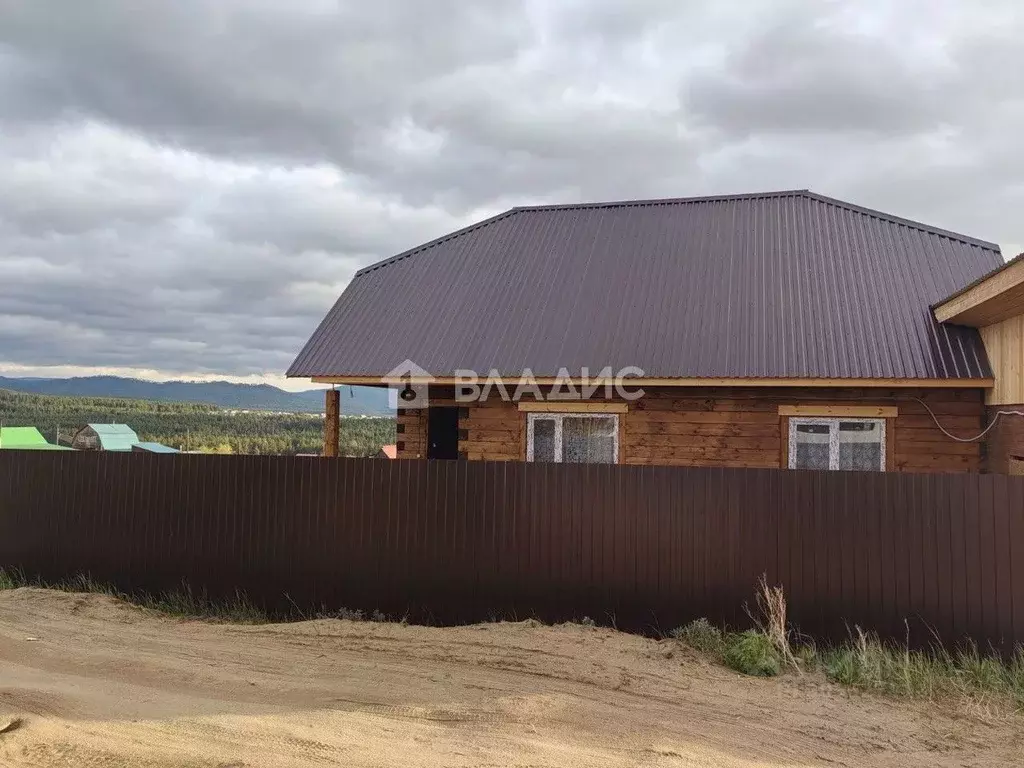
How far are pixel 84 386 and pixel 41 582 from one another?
6991 inches

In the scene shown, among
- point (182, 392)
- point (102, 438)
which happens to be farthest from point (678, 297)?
point (182, 392)

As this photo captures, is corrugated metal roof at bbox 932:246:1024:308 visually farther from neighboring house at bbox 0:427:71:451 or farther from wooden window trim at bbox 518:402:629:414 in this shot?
neighboring house at bbox 0:427:71:451

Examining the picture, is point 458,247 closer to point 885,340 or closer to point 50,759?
point 885,340

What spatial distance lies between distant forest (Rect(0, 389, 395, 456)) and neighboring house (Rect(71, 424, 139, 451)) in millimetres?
11896

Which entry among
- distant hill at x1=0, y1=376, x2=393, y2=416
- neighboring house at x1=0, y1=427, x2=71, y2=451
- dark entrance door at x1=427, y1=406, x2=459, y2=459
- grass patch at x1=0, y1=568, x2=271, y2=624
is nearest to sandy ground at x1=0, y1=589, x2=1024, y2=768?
grass patch at x1=0, y1=568, x2=271, y2=624

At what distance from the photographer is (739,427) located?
433 inches

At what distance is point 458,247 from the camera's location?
15492mm

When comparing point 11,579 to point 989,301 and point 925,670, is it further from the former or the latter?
point 989,301

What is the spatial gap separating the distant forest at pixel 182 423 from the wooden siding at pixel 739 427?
131 feet

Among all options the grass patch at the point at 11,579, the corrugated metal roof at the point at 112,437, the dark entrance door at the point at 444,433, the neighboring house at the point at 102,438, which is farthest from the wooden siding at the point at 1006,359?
the neighboring house at the point at 102,438

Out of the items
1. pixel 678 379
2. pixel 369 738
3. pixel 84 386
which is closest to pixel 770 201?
pixel 678 379

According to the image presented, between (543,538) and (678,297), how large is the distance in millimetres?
6028

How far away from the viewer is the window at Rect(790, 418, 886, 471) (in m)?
10.7

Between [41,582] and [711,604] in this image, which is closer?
[711,604]
